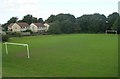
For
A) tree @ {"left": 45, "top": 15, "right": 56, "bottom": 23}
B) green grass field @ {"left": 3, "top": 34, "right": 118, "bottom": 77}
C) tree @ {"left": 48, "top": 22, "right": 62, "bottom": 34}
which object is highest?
tree @ {"left": 45, "top": 15, "right": 56, "bottom": 23}

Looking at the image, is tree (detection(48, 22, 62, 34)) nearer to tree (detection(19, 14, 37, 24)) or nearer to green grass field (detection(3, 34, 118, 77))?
tree (detection(19, 14, 37, 24))

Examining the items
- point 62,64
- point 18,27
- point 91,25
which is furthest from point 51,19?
point 62,64

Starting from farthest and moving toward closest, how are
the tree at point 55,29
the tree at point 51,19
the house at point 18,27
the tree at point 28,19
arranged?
the tree at point 51,19, the tree at point 28,19, the house at point 18,27, the tree at point 55,29

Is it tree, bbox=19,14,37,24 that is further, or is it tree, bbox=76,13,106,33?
tree, bbox=19,14,37,24

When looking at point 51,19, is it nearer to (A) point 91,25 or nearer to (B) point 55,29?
(A) point 91,25

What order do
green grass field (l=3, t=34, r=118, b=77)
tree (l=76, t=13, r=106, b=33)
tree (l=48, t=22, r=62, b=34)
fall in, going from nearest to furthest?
green grass field (l=3, t=34, r=118, b=77) < tree (l=48, t=22, r=62, b=34) < tree (l=76, t=13, r=106, b=33)

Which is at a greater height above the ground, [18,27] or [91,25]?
[91,25]

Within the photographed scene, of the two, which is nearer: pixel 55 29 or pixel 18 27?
pixel 55 29

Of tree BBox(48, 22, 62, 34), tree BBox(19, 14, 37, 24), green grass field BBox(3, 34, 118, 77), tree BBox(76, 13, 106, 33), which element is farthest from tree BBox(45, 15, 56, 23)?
green grass field BBox(3, 34, 118, 77)

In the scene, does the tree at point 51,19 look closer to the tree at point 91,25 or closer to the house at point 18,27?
the house at point 18,27

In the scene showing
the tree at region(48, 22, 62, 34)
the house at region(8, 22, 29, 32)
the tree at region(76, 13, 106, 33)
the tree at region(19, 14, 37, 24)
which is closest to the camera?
the tree at region(48, 22, 62, 34)

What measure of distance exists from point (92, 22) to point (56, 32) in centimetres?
1318

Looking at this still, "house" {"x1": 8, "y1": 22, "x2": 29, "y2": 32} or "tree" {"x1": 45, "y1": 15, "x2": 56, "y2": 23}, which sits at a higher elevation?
"tree" {"x1": 45, "y1": 15, "x2": 56, "y2": 23}

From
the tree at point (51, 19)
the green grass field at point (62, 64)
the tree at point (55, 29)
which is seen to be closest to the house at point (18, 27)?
the tree at point (51, 19)
